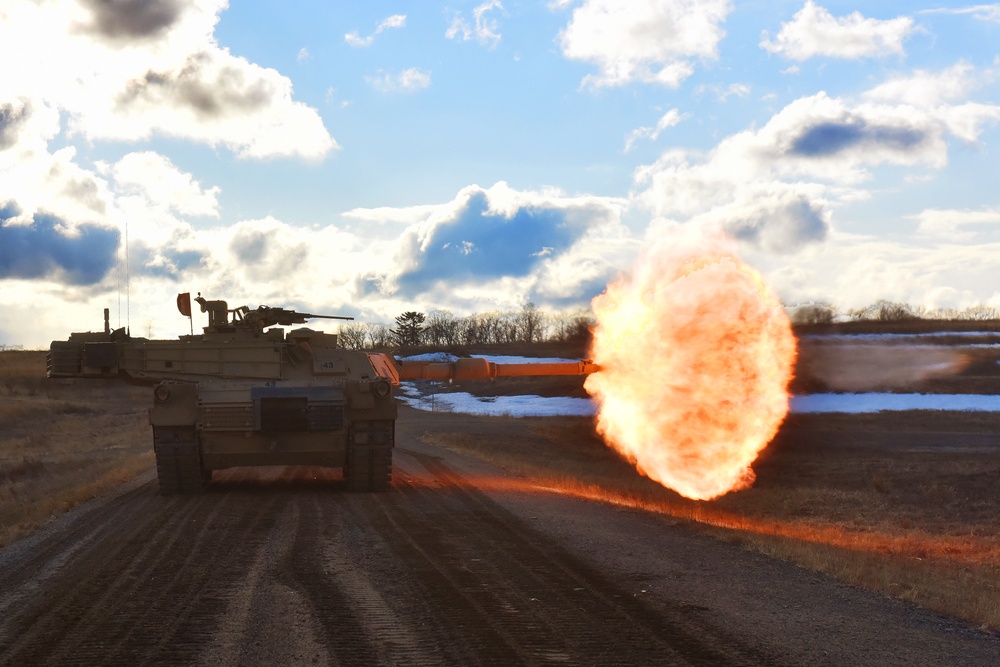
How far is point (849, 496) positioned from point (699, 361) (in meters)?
10.3

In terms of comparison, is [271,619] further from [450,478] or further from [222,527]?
[450,478]

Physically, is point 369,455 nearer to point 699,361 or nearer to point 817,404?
point 699,361

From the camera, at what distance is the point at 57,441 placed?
48938mm

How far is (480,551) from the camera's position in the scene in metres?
12.2

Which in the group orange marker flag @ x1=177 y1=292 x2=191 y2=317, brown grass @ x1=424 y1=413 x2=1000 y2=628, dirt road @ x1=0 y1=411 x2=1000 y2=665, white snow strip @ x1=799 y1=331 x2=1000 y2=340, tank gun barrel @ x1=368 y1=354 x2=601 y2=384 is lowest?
brown grass @ x1=424 y1=413 x2=1000 y2=628

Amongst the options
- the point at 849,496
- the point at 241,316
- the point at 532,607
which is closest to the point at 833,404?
the point at 849,496

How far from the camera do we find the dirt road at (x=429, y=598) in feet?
25.4

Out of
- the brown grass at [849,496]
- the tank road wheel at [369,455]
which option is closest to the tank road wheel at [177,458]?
the tank road wheel at [369,455]

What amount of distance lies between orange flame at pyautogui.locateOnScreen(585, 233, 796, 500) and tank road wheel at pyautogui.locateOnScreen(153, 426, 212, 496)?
934 centimetres

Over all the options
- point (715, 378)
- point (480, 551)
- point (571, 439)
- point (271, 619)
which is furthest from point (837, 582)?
point (571, 439)

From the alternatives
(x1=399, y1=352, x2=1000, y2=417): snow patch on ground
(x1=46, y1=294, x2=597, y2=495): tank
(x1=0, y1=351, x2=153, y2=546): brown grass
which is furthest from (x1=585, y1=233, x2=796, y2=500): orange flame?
(x1=399, y1=352, x2=1000, y2=417): snow patch on ground

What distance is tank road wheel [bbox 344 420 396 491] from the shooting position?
19.5m

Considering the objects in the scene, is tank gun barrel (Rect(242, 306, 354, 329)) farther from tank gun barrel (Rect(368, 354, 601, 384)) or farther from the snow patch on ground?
the snow patch on ground

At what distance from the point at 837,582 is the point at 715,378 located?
37.5 ft
